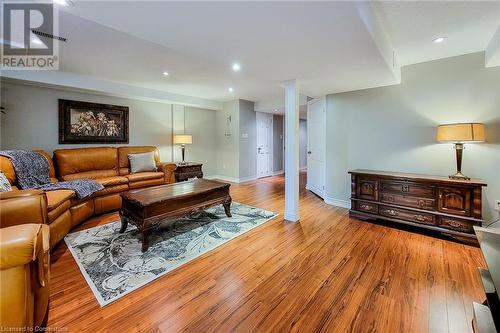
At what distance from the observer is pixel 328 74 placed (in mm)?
2982

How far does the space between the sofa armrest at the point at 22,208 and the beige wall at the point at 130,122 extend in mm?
2320

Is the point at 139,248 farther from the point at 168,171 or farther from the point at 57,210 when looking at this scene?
the point at 168,171

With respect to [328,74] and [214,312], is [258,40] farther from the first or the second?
[214,312]

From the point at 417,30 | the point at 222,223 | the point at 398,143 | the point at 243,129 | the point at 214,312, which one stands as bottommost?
the point at 214,312

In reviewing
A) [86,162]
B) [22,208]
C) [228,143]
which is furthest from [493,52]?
[86,162]

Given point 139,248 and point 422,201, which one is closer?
point 139,248

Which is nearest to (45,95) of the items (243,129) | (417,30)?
(243,129)

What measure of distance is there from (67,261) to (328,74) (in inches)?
149

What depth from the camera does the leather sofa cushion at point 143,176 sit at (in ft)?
12.8

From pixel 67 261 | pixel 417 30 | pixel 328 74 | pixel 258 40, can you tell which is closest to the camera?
pixel 258 40

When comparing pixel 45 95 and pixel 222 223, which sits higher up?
pixel 45 95

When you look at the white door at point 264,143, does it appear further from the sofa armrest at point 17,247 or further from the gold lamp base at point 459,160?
Answer: the sofa armrest at point 17,247

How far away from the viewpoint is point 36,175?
2.99 meters

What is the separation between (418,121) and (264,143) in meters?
4.34
